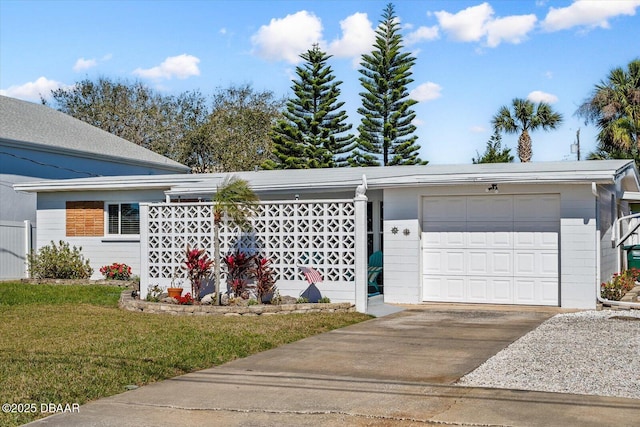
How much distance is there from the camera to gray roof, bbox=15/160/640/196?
13609mm

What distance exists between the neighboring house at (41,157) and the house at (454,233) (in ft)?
29.5

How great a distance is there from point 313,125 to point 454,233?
67.2ft

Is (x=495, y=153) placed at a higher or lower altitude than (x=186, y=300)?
higher

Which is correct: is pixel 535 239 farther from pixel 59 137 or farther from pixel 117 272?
pixel 59 137

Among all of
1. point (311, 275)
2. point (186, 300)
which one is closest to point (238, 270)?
point (186, 300)

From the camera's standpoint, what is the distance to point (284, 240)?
47.4ft

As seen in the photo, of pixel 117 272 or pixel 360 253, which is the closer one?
pixel 360 253

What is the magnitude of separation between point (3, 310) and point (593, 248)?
1106 cm

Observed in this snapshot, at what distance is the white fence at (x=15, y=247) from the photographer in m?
21.1

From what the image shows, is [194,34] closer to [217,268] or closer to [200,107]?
[217,268]

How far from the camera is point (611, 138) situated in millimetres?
31625

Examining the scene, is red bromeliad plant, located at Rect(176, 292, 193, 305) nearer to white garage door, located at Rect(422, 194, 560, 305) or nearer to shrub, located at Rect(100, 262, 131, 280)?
white garage door, located at Rect(422, 194, 560, 305)

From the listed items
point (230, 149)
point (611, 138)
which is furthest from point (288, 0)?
point (230, 149)

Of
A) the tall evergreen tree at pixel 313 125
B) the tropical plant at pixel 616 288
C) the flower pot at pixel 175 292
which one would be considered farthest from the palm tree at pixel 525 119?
the flower pot at pixel 175 292
